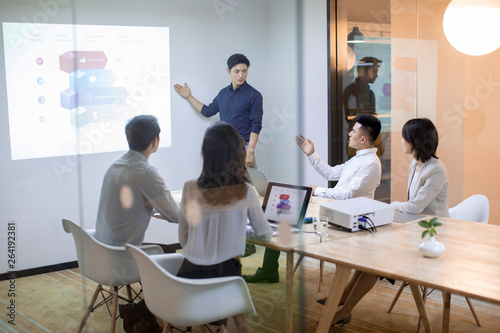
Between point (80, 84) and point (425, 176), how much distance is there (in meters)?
2.21

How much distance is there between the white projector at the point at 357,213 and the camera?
2.66 m

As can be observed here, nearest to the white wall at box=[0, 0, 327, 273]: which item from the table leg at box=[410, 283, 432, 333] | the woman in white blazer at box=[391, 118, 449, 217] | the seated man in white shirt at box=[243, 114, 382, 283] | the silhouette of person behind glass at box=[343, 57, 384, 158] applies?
the seated man in white shirt at box=[243, 114, 382, 283]

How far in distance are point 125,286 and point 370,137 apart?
1911 mm

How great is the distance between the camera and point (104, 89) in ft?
6.97

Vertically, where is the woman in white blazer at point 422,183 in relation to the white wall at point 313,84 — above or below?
below

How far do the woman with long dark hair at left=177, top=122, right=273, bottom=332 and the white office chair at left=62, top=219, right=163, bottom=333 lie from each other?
6.7 inches

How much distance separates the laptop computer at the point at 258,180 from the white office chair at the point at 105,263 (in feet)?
1.62

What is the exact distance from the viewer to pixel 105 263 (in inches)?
88.4

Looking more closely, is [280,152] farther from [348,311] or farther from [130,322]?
[348,311]

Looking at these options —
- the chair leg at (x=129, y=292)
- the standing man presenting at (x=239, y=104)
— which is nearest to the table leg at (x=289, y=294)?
the standing man presenting at (x=239, y=104)

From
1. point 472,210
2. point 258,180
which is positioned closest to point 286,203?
point 258,180

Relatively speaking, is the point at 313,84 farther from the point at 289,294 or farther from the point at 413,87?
the point at 413,87

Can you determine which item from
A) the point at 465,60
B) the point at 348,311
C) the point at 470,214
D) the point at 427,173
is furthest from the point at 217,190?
the point at 465,60

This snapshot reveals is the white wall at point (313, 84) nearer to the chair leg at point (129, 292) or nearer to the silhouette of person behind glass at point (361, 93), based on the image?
the chair leg at point (129, 292)
